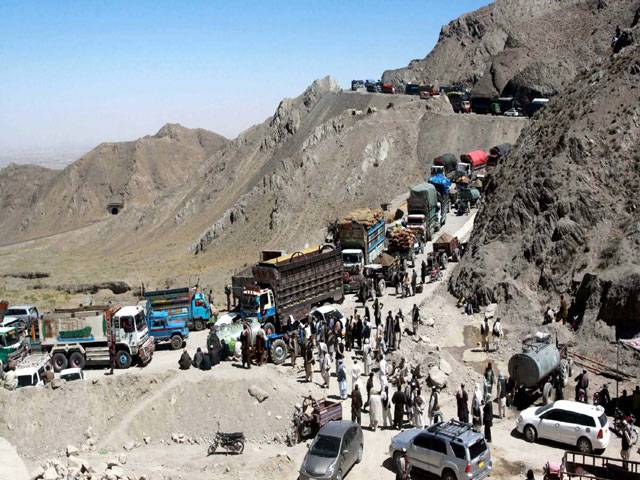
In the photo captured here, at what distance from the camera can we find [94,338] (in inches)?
1083

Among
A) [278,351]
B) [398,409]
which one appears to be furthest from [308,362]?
[398,409]

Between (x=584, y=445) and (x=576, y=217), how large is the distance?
1498 cm

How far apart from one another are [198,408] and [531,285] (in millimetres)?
16804

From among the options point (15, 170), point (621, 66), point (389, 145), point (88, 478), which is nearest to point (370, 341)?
point (88, 478)

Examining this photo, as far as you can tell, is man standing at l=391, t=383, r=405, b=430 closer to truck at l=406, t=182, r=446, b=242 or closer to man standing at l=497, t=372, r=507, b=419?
man standing at l=497, t=372, r=507, b=419

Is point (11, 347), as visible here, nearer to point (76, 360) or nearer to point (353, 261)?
point (76, 360)

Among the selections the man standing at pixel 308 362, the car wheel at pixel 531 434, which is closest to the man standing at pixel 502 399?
the car wheel at pixel 531 434

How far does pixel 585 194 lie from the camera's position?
33.5 metres

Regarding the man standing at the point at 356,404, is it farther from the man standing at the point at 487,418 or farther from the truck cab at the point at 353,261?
the truck cab at the point at 353,261

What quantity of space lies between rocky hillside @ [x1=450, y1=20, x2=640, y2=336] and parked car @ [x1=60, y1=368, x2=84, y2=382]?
17.6 meters

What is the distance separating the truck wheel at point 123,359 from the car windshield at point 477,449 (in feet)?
47.4

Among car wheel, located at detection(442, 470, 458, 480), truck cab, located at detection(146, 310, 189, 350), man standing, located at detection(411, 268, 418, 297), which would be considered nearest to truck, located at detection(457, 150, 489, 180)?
man standing, located at detection(411, 268, 418, 297)

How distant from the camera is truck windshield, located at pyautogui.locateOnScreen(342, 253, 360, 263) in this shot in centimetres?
3706

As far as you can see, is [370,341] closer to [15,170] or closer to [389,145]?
[389,145]
